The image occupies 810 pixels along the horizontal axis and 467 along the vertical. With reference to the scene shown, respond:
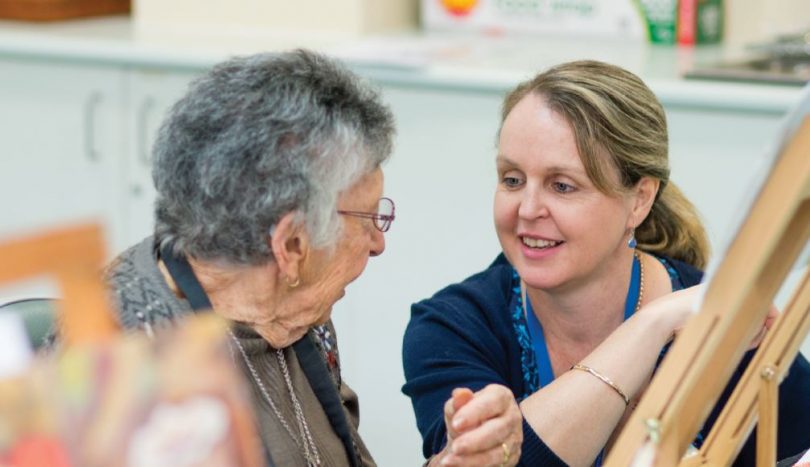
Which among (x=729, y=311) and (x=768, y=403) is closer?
(x=729, y=311)

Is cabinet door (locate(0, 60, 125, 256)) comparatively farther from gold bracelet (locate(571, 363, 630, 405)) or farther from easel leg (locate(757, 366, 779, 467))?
easel leg (locate(757, 366, 779, 467))

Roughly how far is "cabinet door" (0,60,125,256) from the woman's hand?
1941 mm

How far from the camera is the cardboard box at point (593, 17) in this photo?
3244mm

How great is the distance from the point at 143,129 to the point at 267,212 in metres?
1.95

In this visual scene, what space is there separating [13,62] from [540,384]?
2068 mm

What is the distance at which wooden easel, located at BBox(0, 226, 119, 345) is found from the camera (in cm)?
79

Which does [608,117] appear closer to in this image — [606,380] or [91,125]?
[606,380]

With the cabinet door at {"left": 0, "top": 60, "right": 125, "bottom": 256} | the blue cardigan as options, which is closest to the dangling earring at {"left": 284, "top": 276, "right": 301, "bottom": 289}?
the blue cardigan

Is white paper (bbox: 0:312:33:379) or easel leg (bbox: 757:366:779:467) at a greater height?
white paper (bbox: 0:312:33:379)

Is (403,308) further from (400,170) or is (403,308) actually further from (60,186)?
(60,186)

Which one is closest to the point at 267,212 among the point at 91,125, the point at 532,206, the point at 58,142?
the point at 532,206

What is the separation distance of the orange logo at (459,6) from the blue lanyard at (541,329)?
173cm

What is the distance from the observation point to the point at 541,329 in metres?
1.79

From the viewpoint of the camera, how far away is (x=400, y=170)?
3.01m
